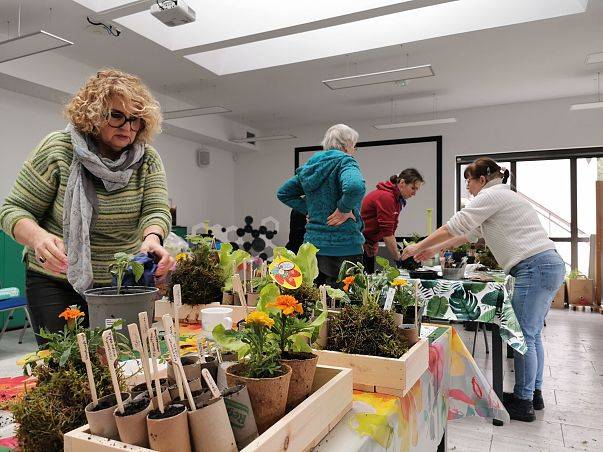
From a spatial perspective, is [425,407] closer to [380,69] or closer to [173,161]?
[380,69]

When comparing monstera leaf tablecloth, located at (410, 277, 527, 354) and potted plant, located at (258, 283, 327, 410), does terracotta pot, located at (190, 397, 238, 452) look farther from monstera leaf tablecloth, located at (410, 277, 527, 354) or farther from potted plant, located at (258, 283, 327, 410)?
monstera leaf tablecloth, located at (410, 277, 527, 354)

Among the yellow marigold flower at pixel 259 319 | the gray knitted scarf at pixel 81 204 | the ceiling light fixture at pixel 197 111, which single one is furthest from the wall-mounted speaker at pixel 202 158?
the yellow marigold flower at pixel 259 319

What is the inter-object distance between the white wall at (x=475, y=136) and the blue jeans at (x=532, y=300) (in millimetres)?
5237

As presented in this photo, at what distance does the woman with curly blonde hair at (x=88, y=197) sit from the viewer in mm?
1219

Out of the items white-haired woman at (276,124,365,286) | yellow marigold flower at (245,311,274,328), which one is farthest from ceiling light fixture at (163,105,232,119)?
yellow marigold flower at (245,311,274,328)

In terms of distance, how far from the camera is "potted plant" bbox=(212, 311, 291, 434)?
65cm

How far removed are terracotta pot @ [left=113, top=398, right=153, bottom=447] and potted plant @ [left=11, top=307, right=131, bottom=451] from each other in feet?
0.13

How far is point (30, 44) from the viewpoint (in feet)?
11.6

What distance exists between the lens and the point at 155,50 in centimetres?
500

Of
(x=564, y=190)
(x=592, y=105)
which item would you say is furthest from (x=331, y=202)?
(x=564, y=190)

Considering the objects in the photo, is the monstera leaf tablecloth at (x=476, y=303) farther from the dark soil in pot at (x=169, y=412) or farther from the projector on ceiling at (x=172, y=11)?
the projector on ceiling at (x=172, y=11)

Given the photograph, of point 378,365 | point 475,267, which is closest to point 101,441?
point 378,365

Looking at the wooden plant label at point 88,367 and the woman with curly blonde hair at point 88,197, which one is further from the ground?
the woman with curly blonde hair at point 88,197

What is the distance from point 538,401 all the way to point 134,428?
279 cm
